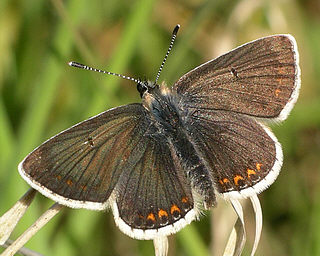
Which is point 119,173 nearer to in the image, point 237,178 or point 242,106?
point 237,178

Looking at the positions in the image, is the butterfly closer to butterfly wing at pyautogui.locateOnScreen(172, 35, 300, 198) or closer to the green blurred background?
butterfly wing at pyautogui.locateOnScreen(172, 35, 300, 198)

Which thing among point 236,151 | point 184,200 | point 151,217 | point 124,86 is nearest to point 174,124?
point 236,151

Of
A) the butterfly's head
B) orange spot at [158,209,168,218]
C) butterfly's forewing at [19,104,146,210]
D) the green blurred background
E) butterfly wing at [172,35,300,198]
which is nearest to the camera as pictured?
butterfly's forewing at [19,104,146,210]

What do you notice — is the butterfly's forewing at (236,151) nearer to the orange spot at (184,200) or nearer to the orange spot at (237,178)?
the orange spot at (237,178)

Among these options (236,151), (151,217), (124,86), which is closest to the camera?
(151,217)

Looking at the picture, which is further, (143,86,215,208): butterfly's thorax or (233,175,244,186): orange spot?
(143,86,215,208): butterfly's thorax

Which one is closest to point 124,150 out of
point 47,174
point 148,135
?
point 148,135

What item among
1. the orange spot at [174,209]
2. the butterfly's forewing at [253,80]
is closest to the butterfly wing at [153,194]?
the orange spot at [174,209]

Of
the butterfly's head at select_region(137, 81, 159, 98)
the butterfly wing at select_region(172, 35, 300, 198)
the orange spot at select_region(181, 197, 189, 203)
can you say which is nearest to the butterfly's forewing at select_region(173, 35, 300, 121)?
the butterfly wing at select_region(172, 35, 300, 198)
